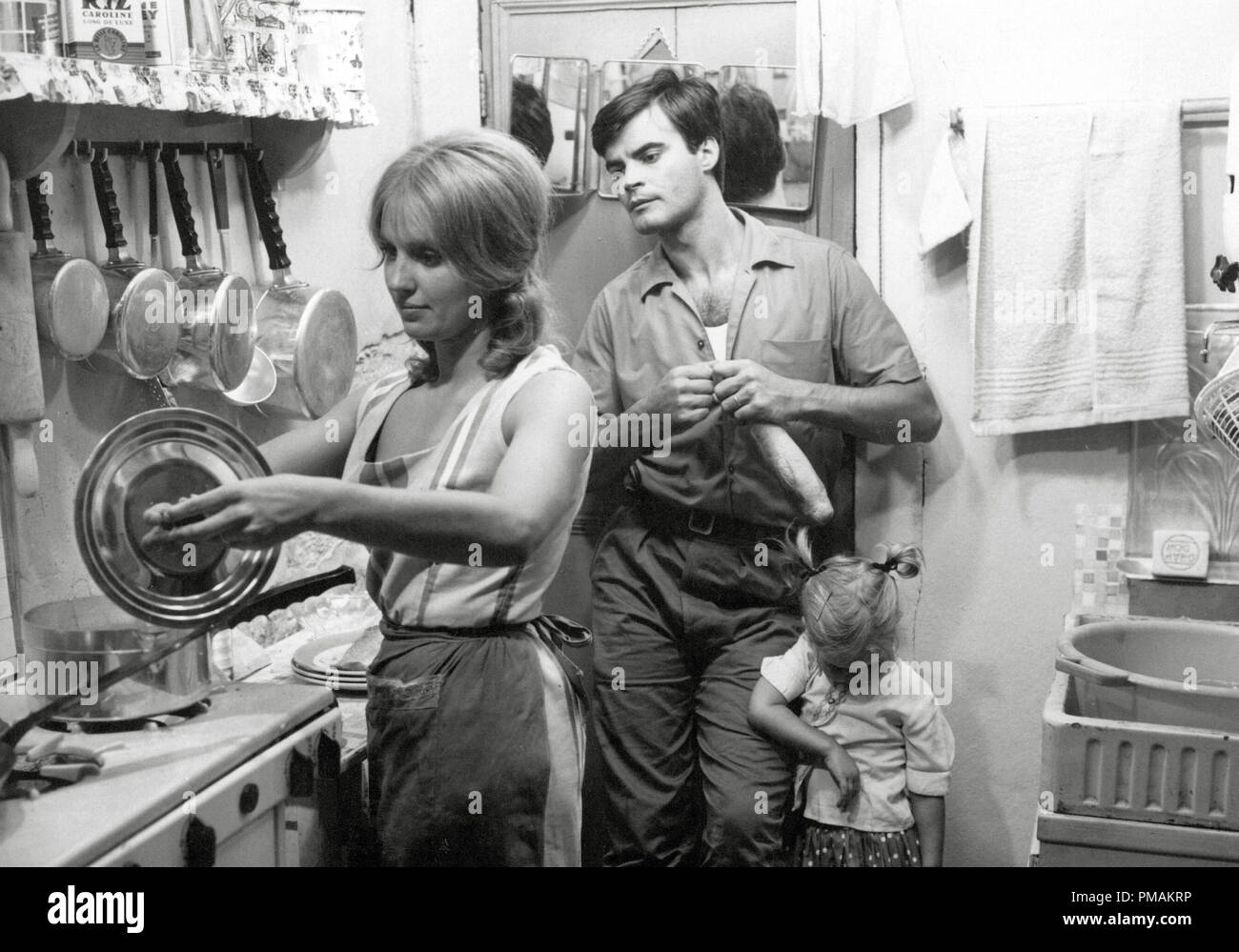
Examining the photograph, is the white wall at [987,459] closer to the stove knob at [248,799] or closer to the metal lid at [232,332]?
the metal lid at [232,332]

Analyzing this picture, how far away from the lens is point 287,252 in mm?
1783

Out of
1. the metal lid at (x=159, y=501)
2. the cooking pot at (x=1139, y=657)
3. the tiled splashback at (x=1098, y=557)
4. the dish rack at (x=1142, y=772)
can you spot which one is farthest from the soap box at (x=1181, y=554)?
the metal lid at (x=159, y=501)

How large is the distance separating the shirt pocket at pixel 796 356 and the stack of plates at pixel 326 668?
747 millimetres

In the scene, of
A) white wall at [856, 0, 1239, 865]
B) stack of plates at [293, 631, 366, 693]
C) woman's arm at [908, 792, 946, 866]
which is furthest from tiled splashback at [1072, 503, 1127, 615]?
stack of plates at [293, 631, 366, 693]

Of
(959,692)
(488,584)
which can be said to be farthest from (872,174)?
(488,584)

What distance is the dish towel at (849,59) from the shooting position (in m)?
1.84

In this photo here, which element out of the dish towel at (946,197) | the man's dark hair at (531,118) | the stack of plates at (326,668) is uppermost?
the man's dark hair at (531,118)

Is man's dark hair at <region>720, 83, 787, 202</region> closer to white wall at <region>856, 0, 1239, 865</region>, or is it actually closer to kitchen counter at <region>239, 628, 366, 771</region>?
white wall at <region>856, 0, 1239, 865</region>

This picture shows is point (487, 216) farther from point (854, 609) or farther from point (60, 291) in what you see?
point (854, 609)

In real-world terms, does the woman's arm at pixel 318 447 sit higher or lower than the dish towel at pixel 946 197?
lower

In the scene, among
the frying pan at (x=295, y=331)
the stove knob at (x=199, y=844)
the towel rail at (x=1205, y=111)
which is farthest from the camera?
the towel rail at (x=1205, y=111)

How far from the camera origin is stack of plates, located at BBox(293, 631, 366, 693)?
1.64 m

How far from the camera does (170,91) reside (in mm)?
1294
